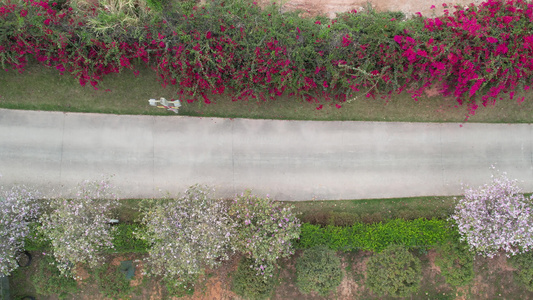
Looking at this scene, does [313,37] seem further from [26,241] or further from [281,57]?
[26,241]

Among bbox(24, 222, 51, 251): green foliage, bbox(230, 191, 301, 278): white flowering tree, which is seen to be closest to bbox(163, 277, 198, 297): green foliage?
bbox(230, 191, 301, 278): white flowering tree

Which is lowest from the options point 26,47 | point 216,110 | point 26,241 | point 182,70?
point 26,241

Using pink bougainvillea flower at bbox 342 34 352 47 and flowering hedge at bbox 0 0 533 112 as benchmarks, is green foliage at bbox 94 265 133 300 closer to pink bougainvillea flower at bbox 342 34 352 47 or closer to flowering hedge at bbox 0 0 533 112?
flowering hedge at bbox 0 0 533 112

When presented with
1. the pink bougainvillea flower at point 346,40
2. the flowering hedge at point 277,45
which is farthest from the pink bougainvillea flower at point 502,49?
the pink bougainvillea flower at point 346,40

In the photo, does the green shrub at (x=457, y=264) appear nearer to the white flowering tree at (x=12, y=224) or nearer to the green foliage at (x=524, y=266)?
the green foliage at (x=524, y=266)

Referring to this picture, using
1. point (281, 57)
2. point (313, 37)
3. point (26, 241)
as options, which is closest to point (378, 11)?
point (313, 37)
